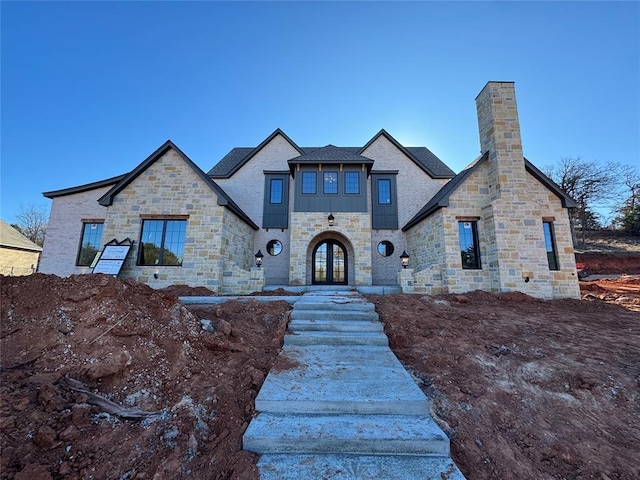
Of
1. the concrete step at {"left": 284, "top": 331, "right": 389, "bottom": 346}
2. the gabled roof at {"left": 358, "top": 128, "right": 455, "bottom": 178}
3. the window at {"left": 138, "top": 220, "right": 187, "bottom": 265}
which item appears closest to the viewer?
the concrete step at {"left": 284, "top": 331, "right": 389, "bottom": 346}

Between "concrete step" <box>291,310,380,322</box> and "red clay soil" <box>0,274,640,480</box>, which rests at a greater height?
"concrete step" <box>291,310,380,322</box>

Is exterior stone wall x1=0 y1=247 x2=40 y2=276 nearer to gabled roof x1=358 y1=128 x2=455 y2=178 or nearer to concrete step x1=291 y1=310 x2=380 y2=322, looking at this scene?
concrete step x1=291 y1=310 x2=380 y2=322

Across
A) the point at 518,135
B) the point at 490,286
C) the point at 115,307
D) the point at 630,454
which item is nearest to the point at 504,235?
the point at 490,286

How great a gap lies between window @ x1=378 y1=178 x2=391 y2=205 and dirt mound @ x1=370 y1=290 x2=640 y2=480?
27.3ft

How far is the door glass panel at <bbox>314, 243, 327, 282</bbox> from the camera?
41.9 feet

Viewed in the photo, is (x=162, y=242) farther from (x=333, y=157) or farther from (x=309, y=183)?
(x=333, y=157)

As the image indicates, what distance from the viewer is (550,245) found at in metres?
9.59

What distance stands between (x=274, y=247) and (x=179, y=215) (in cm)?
470

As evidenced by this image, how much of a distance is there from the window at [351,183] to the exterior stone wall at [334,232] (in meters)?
1.15

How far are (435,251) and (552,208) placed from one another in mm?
4407

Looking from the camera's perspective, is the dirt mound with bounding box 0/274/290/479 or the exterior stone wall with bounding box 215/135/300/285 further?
the exterior stone wall with bounding box 215/135/300/285

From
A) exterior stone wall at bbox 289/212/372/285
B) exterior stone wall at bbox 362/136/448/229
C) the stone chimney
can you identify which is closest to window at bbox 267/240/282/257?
exterior stone wall at bbox 289/212/372/285

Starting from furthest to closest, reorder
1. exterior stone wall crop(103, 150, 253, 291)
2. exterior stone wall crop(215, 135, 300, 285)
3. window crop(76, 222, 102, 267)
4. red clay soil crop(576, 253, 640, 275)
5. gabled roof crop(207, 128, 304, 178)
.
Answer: red clay soil crop(576, 253, 640, 275) → gabled roof crop(207, 128, 304, 178) → exterior stone wall crop(215, 135, 300, 285) → window crop(76, 222, 102, 267) → exterior stone wall crop(103, 150, 253, 291)

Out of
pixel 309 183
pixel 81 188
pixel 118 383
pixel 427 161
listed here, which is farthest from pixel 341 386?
pixel 427 161
